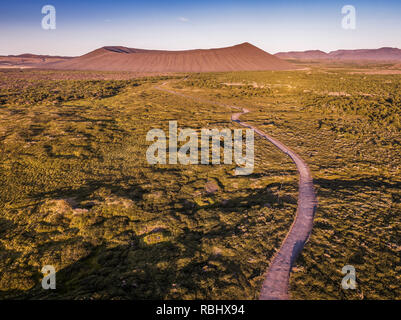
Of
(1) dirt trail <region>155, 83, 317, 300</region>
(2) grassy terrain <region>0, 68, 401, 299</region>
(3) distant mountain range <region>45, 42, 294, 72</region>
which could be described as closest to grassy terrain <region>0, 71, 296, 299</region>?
(2) grassy terrain <region>0, 68, 401, 299</region>

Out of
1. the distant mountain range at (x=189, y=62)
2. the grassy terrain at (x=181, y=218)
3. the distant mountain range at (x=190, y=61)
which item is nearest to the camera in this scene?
the grassy terrain at (x=181, y=218)

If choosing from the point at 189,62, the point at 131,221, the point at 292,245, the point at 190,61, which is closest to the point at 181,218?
the point at 131,221

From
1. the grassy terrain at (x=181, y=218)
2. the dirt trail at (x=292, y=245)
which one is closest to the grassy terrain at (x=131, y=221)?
the grassy terrain at (x=181, y=218)

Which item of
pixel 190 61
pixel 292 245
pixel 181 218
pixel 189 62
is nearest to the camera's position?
pixel 292 245

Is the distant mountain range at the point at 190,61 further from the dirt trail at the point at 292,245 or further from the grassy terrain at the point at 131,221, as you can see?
the dirt trail at the point at 292,245

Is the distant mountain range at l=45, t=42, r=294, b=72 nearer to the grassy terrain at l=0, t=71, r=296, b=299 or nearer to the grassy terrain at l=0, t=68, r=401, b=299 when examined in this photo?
the grassy terrain at l=0, t=68, r=401, b=299

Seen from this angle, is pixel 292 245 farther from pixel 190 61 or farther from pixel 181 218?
pixel 190 61

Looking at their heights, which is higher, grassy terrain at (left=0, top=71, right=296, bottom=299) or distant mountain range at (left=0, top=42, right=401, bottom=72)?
distant mountain range at (left=0, top=42, right=401, bottom=72)
